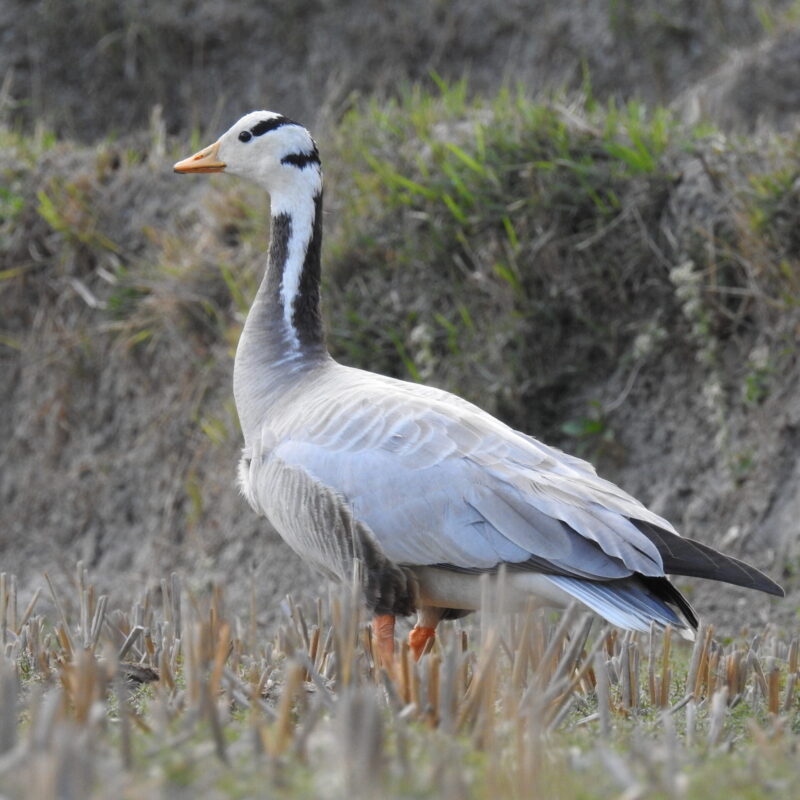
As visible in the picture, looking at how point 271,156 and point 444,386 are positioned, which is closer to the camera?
point 271,156

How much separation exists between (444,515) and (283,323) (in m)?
1.33

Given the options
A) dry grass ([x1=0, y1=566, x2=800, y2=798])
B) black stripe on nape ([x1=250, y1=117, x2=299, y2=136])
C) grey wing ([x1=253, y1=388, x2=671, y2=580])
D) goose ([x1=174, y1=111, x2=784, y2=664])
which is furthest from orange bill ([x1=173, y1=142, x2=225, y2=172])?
dry grass ([x1=0, y1=566, x2=800, y2=798])

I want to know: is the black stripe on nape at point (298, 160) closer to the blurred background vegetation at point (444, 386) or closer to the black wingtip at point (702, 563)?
the blurred background vegetation at point (444, 386)

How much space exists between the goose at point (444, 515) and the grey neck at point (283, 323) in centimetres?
17

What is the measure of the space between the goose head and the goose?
37.5 inches

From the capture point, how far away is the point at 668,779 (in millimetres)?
2109

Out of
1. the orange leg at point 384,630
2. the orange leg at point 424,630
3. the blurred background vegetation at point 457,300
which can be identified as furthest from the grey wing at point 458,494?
the blurred background vegetation at point 457,300

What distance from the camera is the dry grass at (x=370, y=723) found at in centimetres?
207

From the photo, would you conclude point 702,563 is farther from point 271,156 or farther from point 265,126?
point 265,126

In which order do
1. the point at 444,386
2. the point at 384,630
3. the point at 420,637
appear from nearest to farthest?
the point at 384,630 < the point at 420,637 < the point at 444,386

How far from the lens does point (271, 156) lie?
5047mm

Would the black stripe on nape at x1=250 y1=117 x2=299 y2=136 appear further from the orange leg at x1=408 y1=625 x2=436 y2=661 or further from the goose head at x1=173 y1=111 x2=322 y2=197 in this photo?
the orange leg at x1=408 y1=625 x2=436 y2=661

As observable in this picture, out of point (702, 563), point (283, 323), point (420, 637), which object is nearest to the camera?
point (702, 563)

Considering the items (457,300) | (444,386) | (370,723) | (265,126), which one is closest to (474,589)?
(370,723)
